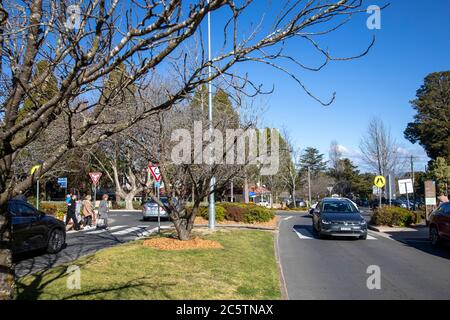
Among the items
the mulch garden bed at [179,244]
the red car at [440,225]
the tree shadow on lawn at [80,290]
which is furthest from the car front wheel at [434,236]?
the tree shadow on lawn at [80,290]

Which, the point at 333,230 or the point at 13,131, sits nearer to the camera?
the point at 13,131

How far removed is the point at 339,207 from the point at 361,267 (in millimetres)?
7999

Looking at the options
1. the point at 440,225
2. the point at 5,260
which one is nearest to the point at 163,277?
the point at 5,260

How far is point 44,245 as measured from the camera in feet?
38.4

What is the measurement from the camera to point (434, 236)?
14.4m

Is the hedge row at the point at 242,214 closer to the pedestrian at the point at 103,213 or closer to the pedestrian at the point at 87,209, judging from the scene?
the pedestrian at the point at 103,213

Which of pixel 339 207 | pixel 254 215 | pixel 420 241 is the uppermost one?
pixel 339 207

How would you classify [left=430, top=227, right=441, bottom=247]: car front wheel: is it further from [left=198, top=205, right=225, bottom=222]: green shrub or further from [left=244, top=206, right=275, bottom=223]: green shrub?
[left=198, top=205, right=225, bottom=222]: green shrub

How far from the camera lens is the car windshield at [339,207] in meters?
17.8

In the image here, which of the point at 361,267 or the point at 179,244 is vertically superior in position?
the point at 179,244

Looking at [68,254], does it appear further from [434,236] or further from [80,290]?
[434,236]
